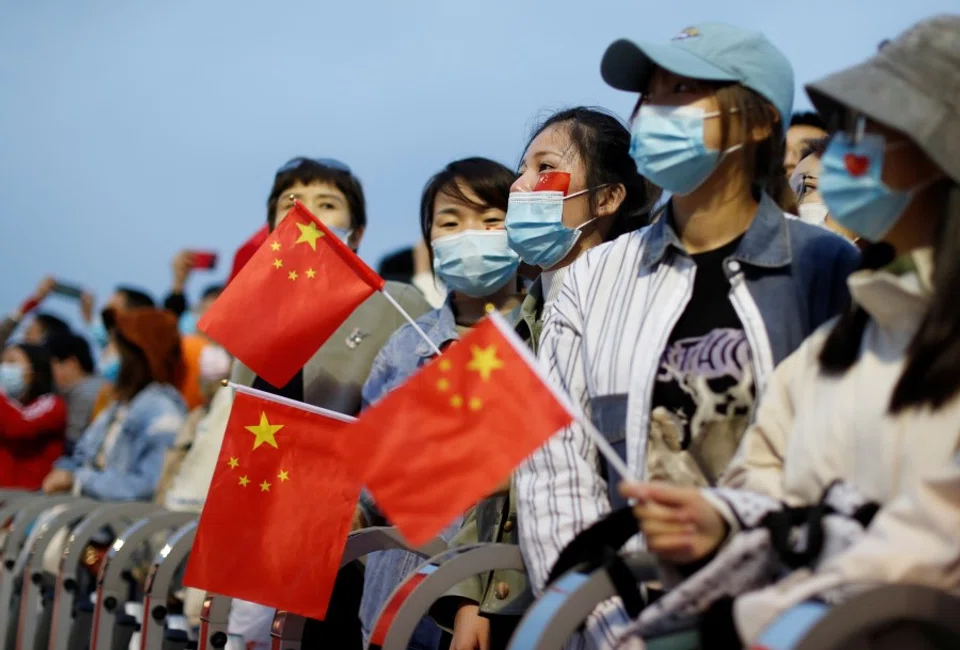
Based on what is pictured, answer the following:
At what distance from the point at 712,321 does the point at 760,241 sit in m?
0.23

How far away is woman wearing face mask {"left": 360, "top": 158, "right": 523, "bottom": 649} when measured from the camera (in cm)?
518

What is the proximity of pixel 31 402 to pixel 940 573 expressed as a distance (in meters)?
10.2

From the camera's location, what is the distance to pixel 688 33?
3830mm

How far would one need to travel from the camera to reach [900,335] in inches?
116

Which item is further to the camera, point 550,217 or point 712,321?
point 550,217

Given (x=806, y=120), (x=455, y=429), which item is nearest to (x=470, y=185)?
(x=806, y=120)

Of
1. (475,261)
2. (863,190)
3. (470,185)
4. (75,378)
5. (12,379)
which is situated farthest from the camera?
(75,378)

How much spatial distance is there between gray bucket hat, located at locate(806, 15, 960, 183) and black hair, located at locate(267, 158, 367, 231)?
3.57 m

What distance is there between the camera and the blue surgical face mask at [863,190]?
3.02 meters

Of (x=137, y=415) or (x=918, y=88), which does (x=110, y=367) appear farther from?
(x=918, y=88)

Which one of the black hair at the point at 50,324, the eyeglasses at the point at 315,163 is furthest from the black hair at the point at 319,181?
the black hair at the point at 50,324

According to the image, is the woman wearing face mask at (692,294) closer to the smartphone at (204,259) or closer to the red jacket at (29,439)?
the red jacket at (29,439)

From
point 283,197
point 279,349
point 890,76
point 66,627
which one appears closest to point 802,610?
point 890,76

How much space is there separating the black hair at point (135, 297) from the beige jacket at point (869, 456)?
9903 millimetres
